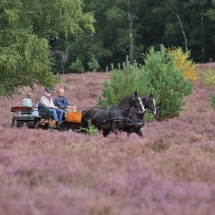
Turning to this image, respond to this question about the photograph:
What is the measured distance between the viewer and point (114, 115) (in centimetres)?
1443

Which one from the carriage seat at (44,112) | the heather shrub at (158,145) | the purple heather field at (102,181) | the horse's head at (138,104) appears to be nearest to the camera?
the purple heather field at (102,181)

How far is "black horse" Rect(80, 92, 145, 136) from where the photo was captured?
47.1 ft

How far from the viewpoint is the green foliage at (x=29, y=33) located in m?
15.1

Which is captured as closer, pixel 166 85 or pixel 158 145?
pixel 158 145

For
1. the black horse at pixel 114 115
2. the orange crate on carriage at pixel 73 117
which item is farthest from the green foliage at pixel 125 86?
the black horse at pixel 114 115

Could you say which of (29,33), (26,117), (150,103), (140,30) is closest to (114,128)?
(150,103)

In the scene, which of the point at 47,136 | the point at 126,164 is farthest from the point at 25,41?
the point at 126,164

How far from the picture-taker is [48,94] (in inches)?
651

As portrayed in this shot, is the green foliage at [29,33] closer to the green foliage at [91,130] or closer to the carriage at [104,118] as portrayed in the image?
the carriage at [104,118]

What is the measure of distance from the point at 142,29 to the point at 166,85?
44455 mm

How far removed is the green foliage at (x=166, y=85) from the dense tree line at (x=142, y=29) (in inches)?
1357

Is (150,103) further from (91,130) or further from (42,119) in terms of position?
(42,119)

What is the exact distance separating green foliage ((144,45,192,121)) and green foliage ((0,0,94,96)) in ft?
16.5

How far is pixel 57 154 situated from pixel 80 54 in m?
53.0
